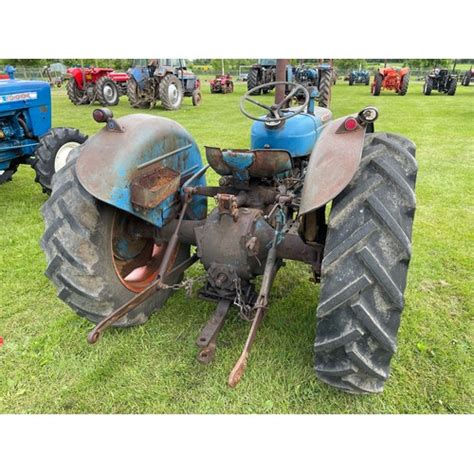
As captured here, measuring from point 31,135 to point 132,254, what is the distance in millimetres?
4106

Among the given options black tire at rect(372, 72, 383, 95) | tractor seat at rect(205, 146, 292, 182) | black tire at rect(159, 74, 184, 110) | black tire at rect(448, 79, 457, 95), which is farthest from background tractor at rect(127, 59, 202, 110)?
black tire at rect(448, 79, 457, 95)

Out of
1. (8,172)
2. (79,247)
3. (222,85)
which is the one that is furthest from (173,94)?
(79,247)

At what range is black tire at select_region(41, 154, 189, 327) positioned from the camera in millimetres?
2311

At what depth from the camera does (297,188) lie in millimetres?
3303

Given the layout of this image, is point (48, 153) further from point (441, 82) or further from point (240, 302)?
point (441, 82)

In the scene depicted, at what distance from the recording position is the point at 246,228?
2479 millimetres

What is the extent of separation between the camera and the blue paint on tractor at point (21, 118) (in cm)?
555

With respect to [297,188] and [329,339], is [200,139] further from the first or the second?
[329,339]

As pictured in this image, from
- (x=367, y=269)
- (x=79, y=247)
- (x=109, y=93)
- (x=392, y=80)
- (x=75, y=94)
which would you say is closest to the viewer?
(x=367, y=269)

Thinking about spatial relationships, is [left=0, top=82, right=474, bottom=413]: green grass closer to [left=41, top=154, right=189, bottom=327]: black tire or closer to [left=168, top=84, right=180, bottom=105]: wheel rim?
[left=41, top=154, right=189, bottom=327]: black tire

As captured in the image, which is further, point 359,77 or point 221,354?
point 359,77

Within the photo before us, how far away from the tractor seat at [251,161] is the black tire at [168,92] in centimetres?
1246
